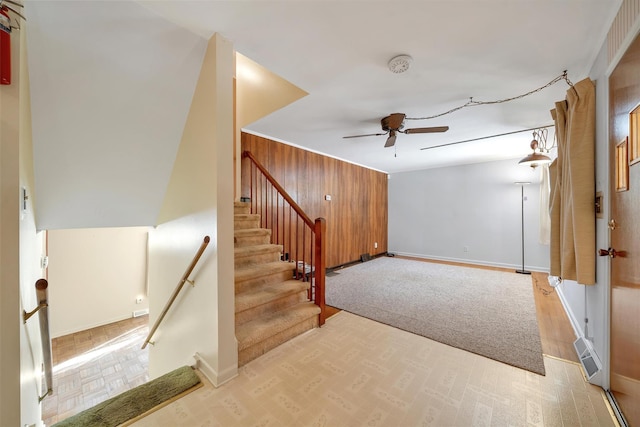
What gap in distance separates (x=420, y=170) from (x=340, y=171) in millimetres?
2630

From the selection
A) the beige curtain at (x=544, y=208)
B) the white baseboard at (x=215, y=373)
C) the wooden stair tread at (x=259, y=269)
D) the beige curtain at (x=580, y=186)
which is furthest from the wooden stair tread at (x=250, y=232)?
the beige curtain at (x=544, y=208)

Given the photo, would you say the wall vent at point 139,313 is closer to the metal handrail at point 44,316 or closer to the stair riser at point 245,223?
the stair riser at point 245,223

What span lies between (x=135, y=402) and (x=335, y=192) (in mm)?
4465

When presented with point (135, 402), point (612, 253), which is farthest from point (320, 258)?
point (612, 253)

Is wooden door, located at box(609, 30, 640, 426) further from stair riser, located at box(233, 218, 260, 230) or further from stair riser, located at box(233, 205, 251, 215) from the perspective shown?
stair riser, located at box(233, 205, 251, 215)

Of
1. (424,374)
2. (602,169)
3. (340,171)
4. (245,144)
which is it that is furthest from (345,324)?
(340,171)

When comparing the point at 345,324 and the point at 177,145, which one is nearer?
the point at 177,145

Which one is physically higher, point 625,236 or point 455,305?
point 625,236

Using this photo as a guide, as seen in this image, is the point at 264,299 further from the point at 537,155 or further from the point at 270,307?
the point at 537,155

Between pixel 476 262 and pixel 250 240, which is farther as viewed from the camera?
pixel 476 262

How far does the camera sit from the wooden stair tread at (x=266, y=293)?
2.22m

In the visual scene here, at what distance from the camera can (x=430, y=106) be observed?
109 inches

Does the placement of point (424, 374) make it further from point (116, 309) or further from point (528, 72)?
point (116, 309)

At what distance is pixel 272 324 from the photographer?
2211mm
